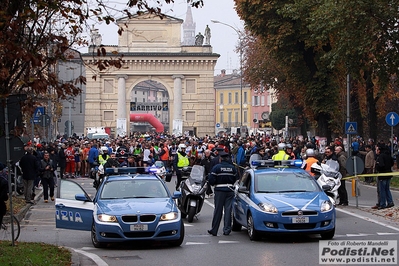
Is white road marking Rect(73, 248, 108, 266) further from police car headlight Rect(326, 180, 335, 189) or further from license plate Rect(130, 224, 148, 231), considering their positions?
police car headlight Rect(326, 180, 335, 189)

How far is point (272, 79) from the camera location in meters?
54.7

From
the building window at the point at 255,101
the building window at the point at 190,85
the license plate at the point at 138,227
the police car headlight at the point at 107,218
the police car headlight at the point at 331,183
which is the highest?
the building window at the point at 190,85

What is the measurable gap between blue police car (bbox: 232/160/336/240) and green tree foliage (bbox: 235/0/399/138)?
11.4 m

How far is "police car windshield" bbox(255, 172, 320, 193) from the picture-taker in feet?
54.4

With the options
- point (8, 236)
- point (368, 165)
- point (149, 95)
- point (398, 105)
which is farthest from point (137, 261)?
point (149, 95)

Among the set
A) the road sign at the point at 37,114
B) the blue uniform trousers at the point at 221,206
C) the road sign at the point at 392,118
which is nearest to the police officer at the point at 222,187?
the blue uniform trousers at the point at 221,206

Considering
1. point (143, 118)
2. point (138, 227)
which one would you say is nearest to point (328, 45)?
point (138, 227)

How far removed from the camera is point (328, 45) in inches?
1590

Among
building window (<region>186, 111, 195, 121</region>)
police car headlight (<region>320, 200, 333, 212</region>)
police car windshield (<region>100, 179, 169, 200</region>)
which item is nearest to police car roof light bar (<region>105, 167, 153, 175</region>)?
police car windshield (<region>100, 179, 169, 200</region>)

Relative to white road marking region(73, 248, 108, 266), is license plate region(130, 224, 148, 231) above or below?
above

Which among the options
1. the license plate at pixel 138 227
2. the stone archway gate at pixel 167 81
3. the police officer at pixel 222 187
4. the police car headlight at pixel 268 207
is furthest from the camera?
the stone archway gate at pixel 167 81

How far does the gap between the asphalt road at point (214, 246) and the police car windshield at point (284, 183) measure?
37.2 inches

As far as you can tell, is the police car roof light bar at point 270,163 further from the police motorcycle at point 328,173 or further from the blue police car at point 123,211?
the police motorcycle at point 328,173

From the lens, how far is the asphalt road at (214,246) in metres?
13.4
